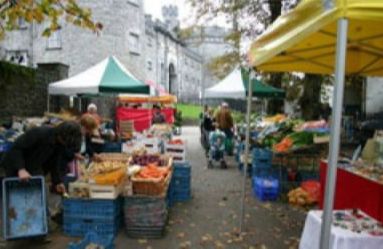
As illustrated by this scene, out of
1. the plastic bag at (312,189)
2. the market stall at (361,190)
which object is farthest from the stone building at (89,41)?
the market stall at (361,190)

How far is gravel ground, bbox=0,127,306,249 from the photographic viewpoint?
20.6 feet

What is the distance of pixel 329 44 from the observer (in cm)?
595

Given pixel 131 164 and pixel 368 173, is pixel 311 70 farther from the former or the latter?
pixel 131 164

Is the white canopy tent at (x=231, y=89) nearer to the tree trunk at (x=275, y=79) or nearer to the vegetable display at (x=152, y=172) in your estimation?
the tree trunk at (x=275, y=79)

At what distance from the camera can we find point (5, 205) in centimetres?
568

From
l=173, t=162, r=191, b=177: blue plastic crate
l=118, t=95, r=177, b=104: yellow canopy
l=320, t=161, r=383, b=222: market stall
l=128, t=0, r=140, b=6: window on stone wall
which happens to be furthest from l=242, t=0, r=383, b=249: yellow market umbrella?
l=128, t=0, r=140, b=6: window on stone wall

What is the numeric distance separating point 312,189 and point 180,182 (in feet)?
8.69

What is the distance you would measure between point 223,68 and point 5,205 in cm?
2151

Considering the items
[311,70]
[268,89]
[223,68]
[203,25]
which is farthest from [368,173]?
[223,68]

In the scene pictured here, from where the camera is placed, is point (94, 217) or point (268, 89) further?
point (268, 89)

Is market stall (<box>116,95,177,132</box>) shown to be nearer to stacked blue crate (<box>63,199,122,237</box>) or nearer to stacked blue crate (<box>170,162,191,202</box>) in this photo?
stacked blue crate (<box>170,162,191,202</box>)

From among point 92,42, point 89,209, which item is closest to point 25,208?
point 89,209

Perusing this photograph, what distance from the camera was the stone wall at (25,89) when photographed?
11234mm

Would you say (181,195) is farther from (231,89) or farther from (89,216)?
(231,89)
